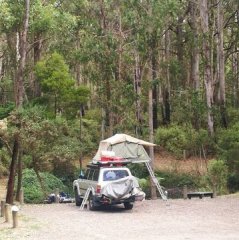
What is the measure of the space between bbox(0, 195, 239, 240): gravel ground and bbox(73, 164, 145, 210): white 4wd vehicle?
1.37 feet

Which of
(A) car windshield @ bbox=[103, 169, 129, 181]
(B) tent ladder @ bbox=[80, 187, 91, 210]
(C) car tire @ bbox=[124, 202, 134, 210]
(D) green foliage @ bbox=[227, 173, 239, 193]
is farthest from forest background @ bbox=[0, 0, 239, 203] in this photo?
(C) car tire @ bbox=[124, 202, 134, 210]

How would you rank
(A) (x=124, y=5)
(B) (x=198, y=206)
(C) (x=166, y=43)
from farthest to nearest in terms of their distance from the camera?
(C) (x=166, y=43) → (A) (x=124, y=5) → (B) (x=198, y=206)

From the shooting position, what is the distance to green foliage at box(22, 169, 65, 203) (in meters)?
29.2

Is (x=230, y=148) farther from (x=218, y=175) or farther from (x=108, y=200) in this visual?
(x=108, y=200)

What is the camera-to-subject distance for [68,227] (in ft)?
51.7

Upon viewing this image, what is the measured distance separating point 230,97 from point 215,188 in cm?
2406

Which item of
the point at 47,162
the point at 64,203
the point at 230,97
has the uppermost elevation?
the point at 230,97

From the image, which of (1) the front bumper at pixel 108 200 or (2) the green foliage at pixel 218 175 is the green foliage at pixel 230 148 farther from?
(1) the front bumper at pixel 108 200

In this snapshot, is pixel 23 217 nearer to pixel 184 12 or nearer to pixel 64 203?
pixel 64 203

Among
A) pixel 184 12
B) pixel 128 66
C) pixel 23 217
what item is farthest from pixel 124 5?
pixel 23 217

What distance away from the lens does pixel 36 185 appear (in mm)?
31391

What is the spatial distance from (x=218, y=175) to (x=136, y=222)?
1086 cm

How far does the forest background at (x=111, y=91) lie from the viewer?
26141mm

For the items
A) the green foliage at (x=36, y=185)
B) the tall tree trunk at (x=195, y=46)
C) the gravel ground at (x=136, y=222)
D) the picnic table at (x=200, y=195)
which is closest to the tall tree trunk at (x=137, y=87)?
the tall tree trunk at (x=195, y=46)
